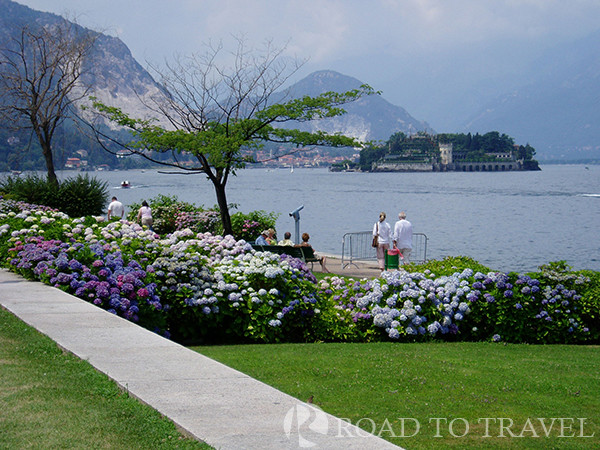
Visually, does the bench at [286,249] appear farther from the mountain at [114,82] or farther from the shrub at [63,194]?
the shrub at [63,194]

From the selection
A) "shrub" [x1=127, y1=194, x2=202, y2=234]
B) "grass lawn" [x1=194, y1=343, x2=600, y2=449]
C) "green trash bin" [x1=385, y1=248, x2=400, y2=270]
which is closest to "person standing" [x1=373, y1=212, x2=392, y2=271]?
"green trash bin" [x1=385, y1=248, x2=400, y2=270]

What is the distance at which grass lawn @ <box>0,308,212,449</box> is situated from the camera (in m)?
4.39

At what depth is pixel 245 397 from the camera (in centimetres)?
517

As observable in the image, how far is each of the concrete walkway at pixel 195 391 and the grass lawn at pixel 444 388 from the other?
0.70 m

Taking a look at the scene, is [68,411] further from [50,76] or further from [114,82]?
[114,82]

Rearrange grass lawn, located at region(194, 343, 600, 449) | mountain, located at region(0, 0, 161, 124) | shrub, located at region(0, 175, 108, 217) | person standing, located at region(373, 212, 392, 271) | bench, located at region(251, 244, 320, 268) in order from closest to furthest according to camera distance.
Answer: grass lawn, located at region(194, 343, 600, 449)
bench, located at region(251, 244, 320, 268)
person standing, located at region(373, 212, 392, 271)
shrub, located at region(0, 175, 108, 217)
mountain, located at region(0, 0, 161, 124)

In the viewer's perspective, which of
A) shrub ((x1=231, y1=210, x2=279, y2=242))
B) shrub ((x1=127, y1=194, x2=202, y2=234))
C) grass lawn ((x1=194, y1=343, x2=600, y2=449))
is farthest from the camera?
shrub ((x1=127, y1=194, x2=202, y2=234))

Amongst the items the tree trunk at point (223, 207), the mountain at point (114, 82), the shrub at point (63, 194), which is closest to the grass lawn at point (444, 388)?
the tree trunk at point (223, 207)

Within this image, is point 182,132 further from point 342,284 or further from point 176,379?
point 176,379

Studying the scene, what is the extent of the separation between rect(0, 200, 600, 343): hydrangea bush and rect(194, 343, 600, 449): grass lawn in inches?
24.3

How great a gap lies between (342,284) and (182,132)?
1093 cm

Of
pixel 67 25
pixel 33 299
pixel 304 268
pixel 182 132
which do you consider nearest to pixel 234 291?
pixel 304 268

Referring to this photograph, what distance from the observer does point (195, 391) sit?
5277mm

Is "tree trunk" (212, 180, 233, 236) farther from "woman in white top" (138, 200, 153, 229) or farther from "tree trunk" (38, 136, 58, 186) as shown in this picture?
"tree trunk" (38, 136, 58, 186)
